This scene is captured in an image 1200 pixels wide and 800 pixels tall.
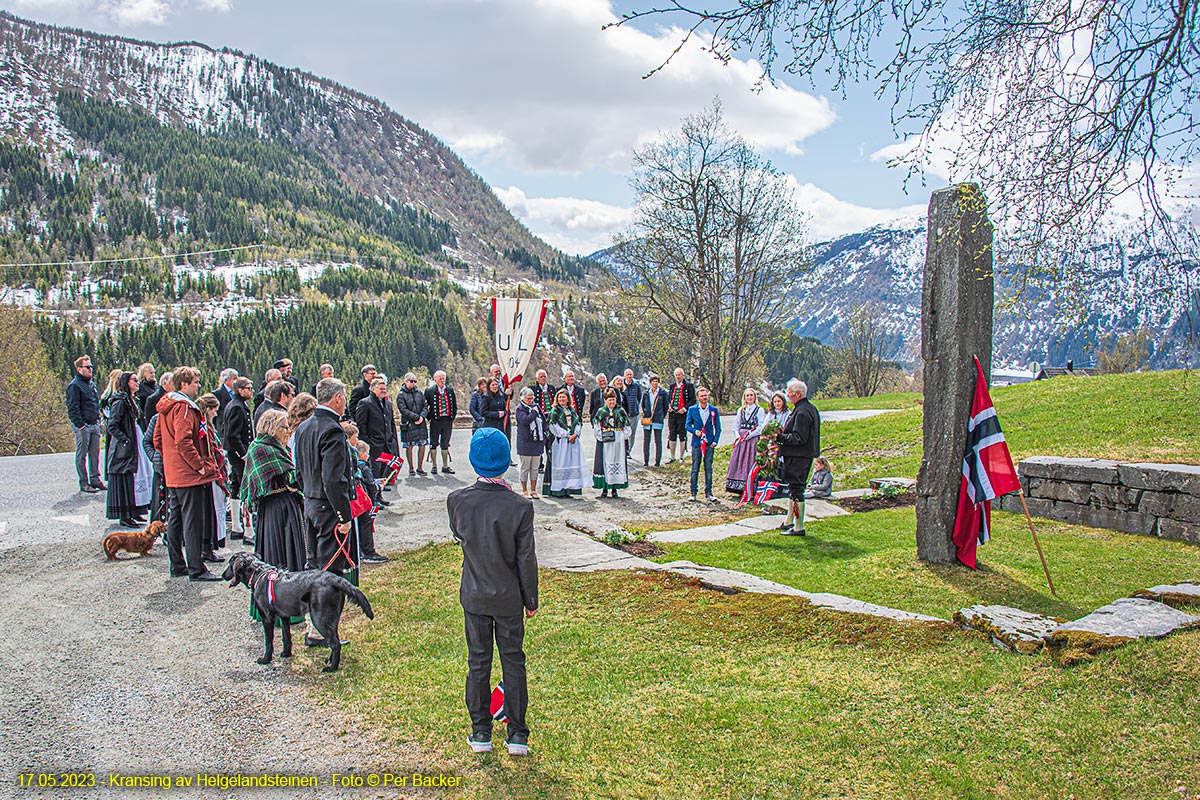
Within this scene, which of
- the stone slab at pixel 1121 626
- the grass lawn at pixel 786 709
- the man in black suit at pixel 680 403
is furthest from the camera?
the man in black suit at pixel 680 403

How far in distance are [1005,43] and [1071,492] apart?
711 centimetres

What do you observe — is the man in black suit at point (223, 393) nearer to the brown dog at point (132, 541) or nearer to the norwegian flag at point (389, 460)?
the brown dog at point (132, 541)

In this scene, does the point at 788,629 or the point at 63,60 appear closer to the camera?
the point at 788,629

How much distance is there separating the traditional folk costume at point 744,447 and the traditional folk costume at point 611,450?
78.6 inches

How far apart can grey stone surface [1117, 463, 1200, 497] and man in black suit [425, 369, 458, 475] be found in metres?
11.2

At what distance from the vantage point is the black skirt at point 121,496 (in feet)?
32.1

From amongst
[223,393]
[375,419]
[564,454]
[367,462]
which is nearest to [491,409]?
[564,454]

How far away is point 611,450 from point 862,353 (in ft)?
126

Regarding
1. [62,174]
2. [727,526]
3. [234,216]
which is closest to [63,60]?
[62,174]

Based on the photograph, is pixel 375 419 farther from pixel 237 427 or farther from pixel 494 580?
pixel 494 580

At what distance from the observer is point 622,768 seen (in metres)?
→ 3.85

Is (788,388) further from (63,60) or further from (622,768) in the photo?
(63,60)

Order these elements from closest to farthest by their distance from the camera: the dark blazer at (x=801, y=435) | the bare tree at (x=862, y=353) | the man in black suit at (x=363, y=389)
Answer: the dark blazer at (x=801, y=435), the man in black suit at (x=363, y=389), the bare tree at (x=862, y=353)

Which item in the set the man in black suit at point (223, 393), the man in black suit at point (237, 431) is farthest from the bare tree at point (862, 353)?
the man in black suit at point (237, 431)
